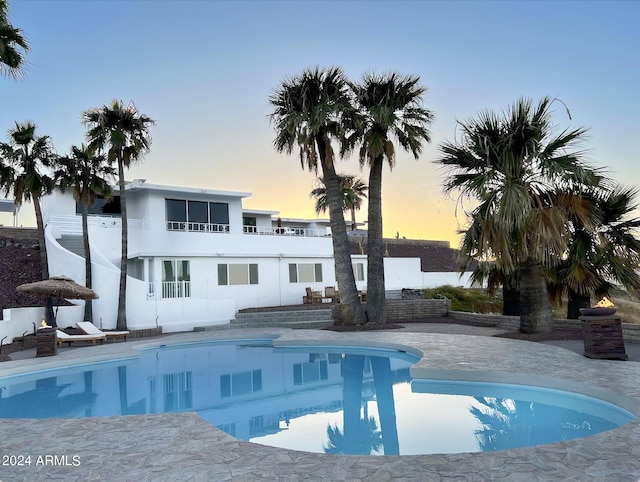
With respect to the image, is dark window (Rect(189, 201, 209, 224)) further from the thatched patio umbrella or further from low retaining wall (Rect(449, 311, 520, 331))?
low retaining wall (Rect(449, 311, 520, 331))

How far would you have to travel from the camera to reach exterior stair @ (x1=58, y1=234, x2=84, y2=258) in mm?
23203

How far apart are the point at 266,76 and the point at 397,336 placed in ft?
39.2

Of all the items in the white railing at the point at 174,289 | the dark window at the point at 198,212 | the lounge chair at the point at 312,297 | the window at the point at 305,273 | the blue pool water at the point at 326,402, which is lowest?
the blue pool water at the point at 326,402

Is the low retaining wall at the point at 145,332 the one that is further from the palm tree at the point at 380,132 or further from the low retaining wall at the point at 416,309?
the low retaining wall at the point at 416,309

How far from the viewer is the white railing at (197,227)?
25547 millimetres

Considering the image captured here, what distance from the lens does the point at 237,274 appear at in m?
24.8

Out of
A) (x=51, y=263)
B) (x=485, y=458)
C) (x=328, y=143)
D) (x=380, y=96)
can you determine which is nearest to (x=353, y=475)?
(x=485, y=458)

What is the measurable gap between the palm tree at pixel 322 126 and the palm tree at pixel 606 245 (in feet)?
26.6

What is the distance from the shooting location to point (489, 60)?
17031 mm

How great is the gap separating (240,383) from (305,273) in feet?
54.6

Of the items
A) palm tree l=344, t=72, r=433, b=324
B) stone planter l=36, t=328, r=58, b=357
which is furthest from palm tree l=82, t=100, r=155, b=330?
palm tree l=344, t=72, r=433, b=324

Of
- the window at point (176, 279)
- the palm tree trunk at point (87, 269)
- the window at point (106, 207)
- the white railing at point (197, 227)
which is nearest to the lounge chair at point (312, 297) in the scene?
the white railing at point (197, 227)

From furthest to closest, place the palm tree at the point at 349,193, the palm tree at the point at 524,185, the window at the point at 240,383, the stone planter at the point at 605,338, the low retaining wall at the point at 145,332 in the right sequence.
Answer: the palm tree at the point at 349,193, the low retaining wall at the point at 145,332, the palm tree at the point at 524,185, the window at the point at 240,383, the stone planter at the point at 605,338

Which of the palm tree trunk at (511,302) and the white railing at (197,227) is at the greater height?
the white railing at (197,227)
